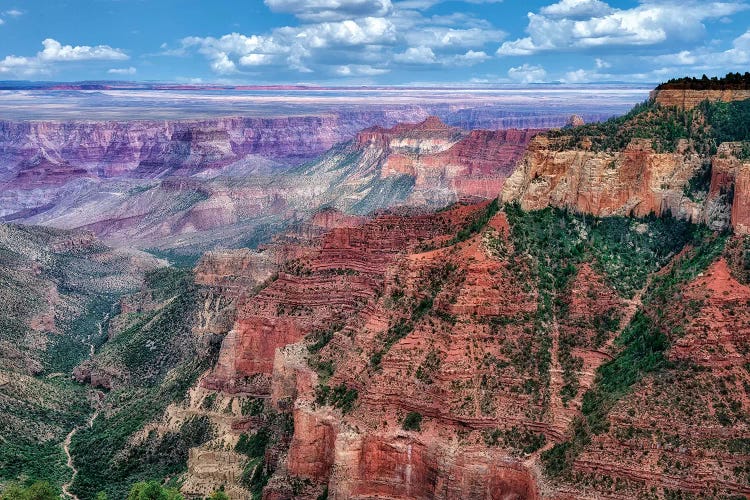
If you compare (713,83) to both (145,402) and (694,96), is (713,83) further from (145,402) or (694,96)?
(145,402)

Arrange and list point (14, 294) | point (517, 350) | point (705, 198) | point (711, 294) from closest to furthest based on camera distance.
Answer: point (711, 294) < point (517, 350) < point (705, 198) < point (14, 294)

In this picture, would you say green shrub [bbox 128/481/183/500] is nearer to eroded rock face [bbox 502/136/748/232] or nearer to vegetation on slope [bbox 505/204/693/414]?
vegetation on slope [bbox 505/204/693/414]

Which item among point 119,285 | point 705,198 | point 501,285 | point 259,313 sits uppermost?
point 705,198

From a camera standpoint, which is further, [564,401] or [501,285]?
[501,285]

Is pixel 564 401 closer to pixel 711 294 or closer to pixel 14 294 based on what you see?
pixel 711 294

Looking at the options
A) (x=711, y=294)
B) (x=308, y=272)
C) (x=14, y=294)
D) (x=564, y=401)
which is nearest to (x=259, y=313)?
(x=308, y=272)

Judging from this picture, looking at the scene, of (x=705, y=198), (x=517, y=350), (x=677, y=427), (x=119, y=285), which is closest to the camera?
(x=677, y=427)

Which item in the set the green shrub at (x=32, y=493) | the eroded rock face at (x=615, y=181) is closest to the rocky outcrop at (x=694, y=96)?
the eroded rock face at (x=615, y=181)

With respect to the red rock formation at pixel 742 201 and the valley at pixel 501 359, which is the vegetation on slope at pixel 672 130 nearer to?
the valley at pixel 501 359

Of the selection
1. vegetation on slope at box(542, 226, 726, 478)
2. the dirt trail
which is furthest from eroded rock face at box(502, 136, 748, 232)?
the dirt trail
